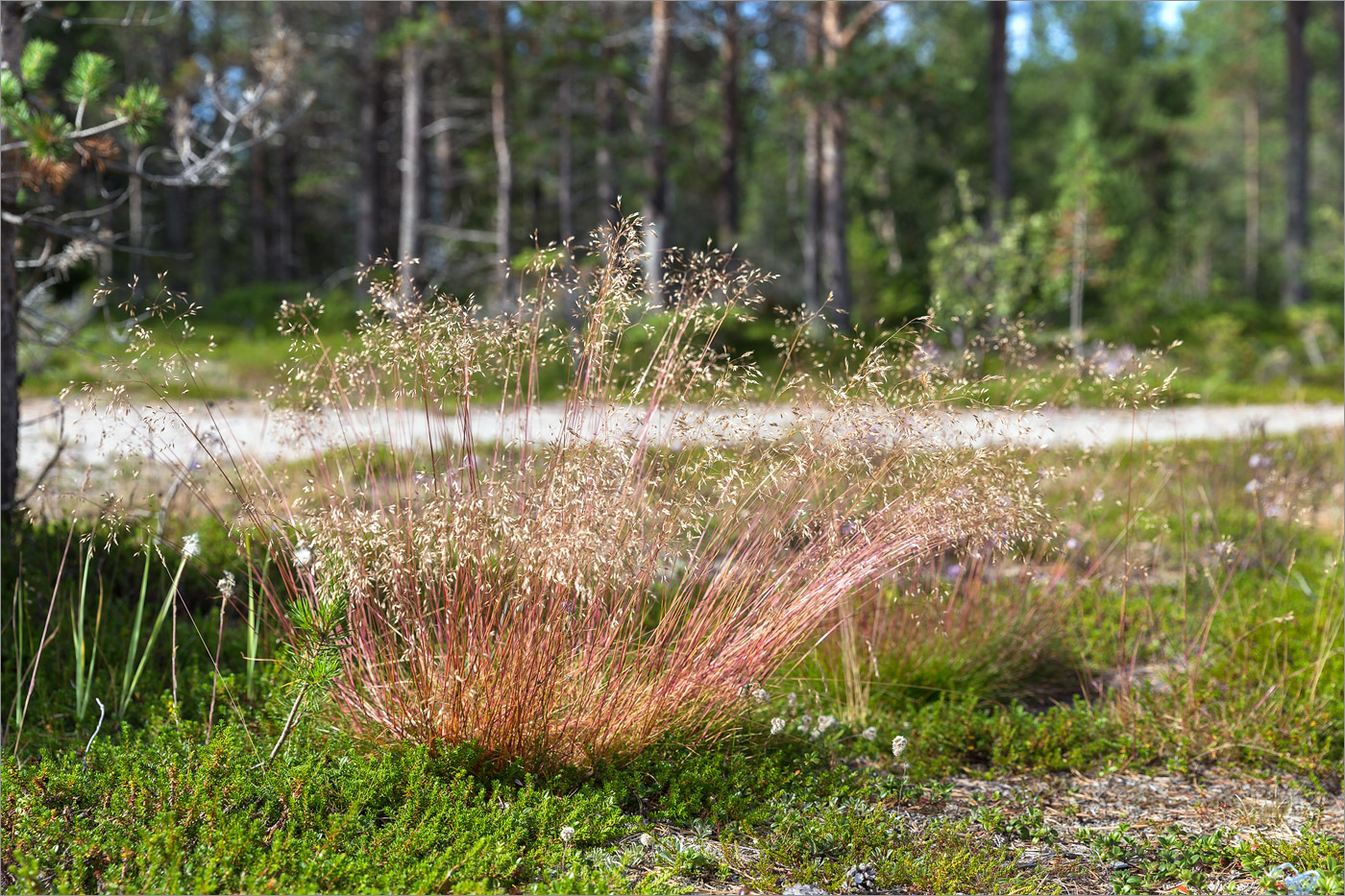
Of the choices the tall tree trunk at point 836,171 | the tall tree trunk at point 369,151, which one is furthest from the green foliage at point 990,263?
the tall tree trunk at point 369,151

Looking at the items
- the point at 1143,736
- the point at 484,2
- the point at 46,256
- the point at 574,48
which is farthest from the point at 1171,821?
the point at 484,2

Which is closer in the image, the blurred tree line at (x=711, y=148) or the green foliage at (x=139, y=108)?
the green foliage at (x=139, y=108)

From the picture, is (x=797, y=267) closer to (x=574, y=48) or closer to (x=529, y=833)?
(x=574, y=48)

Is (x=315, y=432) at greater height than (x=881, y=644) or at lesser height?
greater

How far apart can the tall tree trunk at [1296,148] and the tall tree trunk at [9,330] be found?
2207 centimetres

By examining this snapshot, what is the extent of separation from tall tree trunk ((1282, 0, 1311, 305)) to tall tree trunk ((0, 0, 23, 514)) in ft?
72.4

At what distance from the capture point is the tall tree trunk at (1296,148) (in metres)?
19.6

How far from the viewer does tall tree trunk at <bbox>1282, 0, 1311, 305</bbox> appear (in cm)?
1961

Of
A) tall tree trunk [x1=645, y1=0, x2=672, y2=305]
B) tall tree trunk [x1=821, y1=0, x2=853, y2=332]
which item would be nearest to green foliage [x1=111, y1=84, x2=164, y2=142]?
tall tree trunk [x1=645, y1=0, x2=672, y2=305]

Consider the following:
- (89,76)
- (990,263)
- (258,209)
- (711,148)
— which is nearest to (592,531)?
(89,76)

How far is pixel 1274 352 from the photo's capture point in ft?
47.2

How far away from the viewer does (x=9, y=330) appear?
385 centimetres

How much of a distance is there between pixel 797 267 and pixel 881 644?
86.2ft

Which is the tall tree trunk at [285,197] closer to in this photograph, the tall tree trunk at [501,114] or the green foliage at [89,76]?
the tall tree trunk at [501,114]
